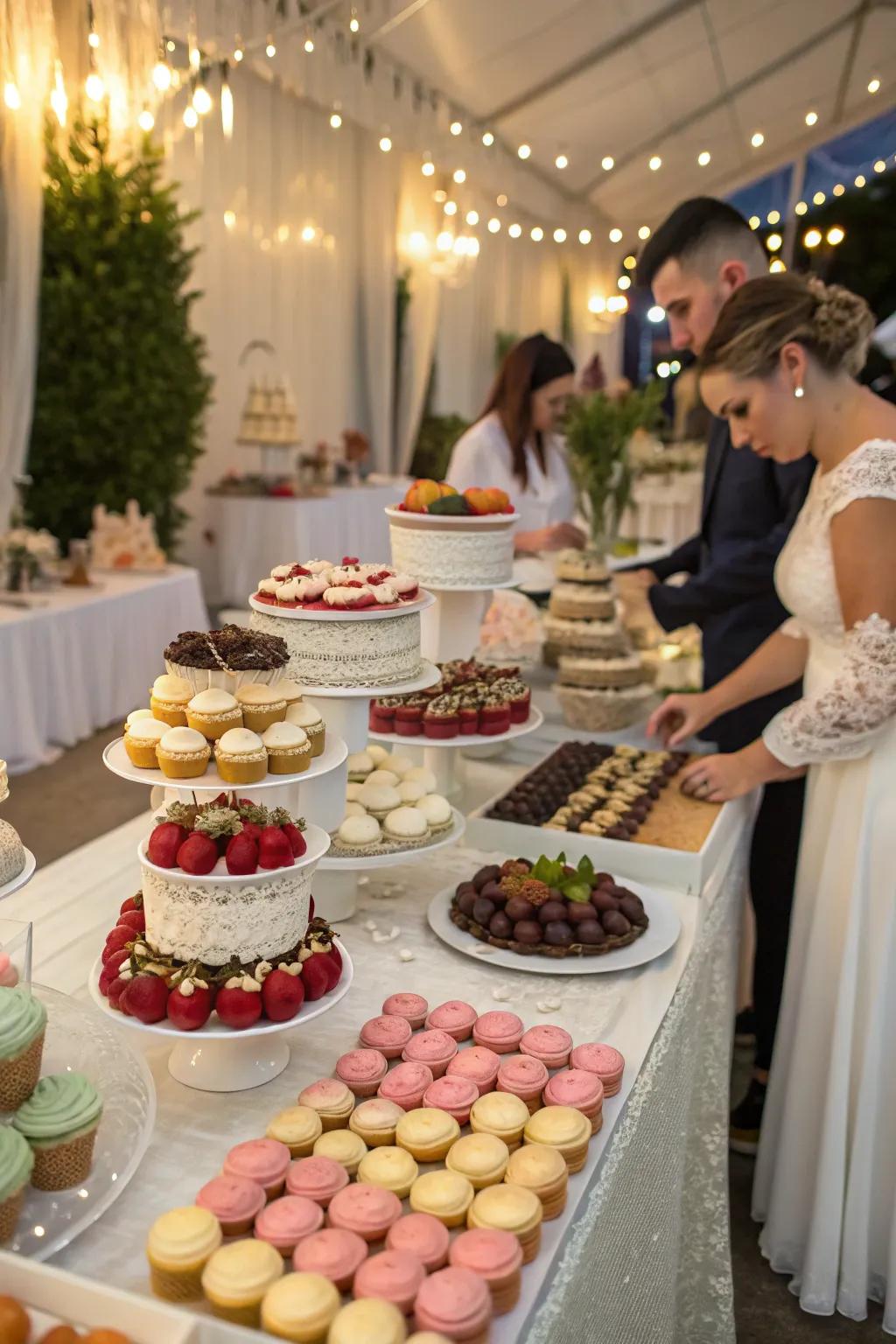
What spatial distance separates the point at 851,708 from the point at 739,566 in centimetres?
87

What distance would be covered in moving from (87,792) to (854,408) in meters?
3.63

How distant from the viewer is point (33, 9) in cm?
533

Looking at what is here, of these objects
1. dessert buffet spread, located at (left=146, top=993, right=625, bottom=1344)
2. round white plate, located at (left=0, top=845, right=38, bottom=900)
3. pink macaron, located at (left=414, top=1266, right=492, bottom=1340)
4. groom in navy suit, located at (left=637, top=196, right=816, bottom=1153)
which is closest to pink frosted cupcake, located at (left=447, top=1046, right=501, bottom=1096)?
dessert buffet spread, located at (left=146, top=993, right=625, bottom=1344)

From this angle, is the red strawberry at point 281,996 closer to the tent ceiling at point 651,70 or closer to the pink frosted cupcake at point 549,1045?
the pink frosted cupcake at point 549,1045

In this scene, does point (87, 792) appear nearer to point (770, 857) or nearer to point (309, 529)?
point (770, 857)

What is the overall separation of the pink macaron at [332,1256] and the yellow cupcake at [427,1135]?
0.16 m

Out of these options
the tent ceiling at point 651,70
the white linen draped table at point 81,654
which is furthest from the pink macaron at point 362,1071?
the tent ceiling at point 651,70

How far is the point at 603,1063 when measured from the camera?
1305mm

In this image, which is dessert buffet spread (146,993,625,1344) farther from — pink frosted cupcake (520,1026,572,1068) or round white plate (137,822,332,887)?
round white plate (137,822,332,887)

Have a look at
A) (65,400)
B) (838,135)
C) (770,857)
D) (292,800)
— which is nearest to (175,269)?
(65,400)

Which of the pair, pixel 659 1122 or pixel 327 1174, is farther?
pixel 659 1122

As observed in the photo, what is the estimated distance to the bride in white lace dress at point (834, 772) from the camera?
1.90 meters

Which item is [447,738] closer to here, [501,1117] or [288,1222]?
[501,1117]

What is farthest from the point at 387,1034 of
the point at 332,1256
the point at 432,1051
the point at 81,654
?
the point at 81,654
